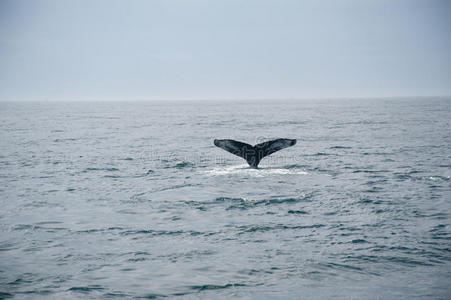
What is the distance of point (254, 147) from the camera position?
16.7 meters

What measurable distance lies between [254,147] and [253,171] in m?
1.29

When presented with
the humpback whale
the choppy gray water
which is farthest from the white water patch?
the humpback whale

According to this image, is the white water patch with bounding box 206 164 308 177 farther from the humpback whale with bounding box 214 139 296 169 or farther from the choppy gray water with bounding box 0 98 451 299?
the humpback whale with bounding box 214 139 296 169

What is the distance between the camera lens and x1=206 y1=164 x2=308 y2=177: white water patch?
56.3ft

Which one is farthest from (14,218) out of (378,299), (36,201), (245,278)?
(378,299)

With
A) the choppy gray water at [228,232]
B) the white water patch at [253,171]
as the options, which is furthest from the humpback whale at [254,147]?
the choppy gray water at [228,232]

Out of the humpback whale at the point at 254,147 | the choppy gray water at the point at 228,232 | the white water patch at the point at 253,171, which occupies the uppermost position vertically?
the humpback whale at the point at 254,147

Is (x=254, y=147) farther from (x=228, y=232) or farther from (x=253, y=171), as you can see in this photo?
(x=228, y=232)

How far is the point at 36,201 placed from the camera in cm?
1277

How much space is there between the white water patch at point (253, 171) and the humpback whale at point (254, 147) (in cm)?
54

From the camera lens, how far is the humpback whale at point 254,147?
1533 centimetres

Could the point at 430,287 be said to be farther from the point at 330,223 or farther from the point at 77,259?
the point at 77,259

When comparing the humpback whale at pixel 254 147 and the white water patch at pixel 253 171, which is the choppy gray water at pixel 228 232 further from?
the humpback whale at pixel 254 147

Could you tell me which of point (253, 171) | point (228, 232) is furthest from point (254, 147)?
point (228, 232)
